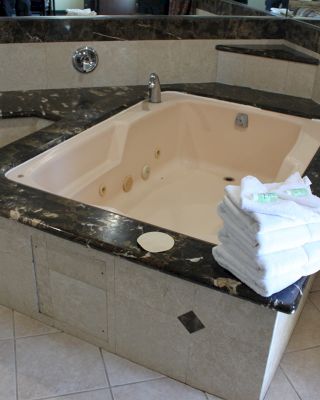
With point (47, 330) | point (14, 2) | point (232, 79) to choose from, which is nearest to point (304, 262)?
point (47, 330)

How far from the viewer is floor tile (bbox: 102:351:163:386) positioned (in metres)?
1.53

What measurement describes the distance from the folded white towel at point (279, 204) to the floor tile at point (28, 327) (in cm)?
83

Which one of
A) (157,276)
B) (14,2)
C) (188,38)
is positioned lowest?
(157,276)

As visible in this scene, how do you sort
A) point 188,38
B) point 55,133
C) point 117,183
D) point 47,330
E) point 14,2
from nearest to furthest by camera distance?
point 47,330 → point 55,133 → point 117,183 → point 14,2 → point 188,38

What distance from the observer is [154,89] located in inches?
102

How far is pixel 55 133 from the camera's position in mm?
2113

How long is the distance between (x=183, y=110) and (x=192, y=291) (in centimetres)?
158

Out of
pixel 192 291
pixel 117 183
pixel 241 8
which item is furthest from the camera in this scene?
pixel 241 8

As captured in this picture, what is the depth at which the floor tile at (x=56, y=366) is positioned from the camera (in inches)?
58.6

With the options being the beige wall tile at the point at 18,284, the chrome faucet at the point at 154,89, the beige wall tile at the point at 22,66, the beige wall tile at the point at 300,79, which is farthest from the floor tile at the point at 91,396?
the beige wall tile at the point at 300,79

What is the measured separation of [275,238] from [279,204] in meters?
0.09

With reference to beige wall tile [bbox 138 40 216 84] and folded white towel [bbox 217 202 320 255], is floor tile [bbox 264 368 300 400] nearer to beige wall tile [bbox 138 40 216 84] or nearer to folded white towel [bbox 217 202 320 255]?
folded white towel [bbox 217 202 320 255]

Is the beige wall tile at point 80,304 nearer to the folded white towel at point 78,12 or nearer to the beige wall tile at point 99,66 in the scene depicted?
the beige wall tile at point 99,66

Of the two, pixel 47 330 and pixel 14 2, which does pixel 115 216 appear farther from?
pixel 14 2
